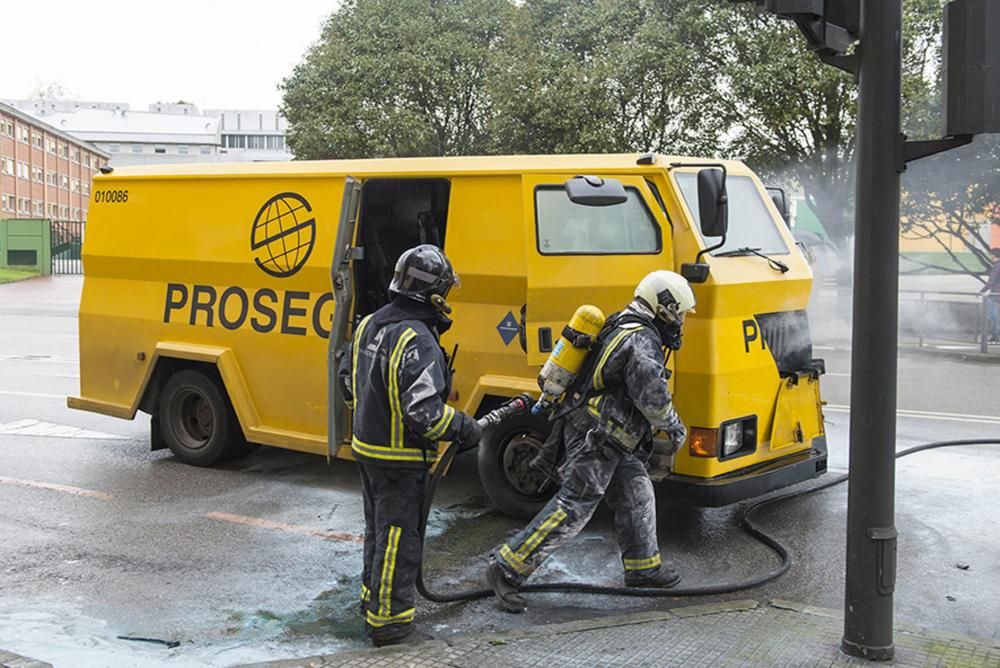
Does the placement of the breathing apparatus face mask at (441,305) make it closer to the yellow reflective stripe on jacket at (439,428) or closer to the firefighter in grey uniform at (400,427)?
the firefighter in grey uniform at (400,427)

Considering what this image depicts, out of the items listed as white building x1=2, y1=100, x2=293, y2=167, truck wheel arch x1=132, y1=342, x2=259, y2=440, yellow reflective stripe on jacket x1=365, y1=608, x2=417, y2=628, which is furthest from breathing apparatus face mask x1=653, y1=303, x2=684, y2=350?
white building x1=2, y1=100, x2=293, y2=167

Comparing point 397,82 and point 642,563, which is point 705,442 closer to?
point 642,563

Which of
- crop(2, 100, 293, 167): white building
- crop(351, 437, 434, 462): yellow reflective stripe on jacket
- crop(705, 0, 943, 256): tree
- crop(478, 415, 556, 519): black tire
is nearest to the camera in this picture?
crop(351, 437, 434, 462): yellow reflective stripe on jacket

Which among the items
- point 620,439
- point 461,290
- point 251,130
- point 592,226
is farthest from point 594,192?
point 251,130

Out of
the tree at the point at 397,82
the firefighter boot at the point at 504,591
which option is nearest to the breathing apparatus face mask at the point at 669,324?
the firefighter boot at the point at 504,591

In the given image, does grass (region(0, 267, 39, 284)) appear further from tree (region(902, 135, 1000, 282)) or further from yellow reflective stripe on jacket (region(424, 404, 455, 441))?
yellow reflective stripe on jacket (region(424, 404, 455, 441))

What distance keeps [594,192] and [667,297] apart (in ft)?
3.34

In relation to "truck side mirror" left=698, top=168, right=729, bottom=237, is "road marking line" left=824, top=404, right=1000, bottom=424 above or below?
below

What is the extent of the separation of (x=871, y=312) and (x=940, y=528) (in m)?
3.26

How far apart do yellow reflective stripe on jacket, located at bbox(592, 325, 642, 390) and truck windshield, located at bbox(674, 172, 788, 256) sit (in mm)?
1402

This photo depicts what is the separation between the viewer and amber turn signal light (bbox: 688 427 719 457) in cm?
616

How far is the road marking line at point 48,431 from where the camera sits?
9906mm

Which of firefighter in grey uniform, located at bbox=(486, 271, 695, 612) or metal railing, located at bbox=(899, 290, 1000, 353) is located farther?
metal railing, located at bbox=(899, 290, 1000, 353)

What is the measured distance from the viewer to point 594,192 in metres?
6.14
